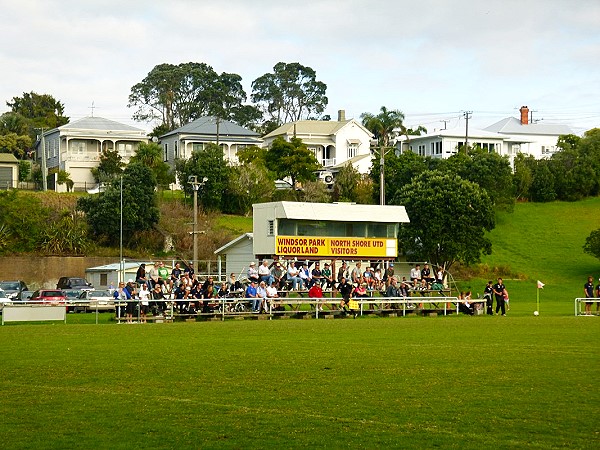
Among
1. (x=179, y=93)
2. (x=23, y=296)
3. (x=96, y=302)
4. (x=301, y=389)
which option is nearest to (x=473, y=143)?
(x=179, y=93)

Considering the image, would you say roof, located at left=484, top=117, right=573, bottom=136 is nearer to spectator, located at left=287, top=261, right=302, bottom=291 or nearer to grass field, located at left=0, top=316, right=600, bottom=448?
spectator, located at left=287, top=261, right=302, bottom=291

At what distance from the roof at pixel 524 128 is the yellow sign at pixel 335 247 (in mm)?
89492

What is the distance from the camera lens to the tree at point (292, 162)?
95.9 m

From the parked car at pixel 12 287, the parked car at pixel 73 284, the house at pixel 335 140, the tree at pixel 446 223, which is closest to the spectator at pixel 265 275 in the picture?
the parked car at pixel 12 287

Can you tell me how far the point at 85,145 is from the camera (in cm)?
10350

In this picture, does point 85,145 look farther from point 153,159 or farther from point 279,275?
point 279,275

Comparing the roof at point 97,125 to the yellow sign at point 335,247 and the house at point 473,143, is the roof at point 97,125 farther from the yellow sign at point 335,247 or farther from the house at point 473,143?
the yellow sign at point 335,247

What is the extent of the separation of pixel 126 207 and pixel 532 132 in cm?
8220

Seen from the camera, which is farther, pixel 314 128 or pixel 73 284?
pixel 314 128

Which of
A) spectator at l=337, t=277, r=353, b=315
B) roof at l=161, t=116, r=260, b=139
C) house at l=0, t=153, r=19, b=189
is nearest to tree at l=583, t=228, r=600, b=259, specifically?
spectator at l=337, t=277, r=353, b=315

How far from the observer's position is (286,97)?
491 feet

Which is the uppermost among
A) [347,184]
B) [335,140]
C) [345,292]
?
[335,140]

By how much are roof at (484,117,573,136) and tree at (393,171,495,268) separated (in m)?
68.7

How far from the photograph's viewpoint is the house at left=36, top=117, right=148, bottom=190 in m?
101
